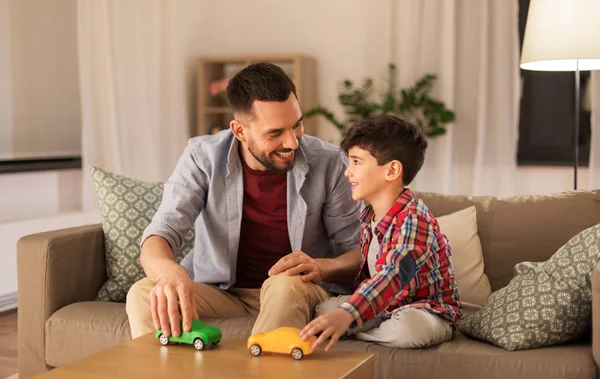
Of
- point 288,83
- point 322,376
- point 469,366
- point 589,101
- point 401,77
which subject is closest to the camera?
point 322,376

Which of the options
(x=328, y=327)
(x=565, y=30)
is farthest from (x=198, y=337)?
(x=565, y=30)

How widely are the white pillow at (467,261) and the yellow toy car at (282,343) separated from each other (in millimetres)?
948

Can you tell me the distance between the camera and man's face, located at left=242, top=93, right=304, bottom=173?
2.29m

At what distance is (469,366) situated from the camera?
2016 mm

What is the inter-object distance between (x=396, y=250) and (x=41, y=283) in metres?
1.17

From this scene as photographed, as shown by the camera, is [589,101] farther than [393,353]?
Yes

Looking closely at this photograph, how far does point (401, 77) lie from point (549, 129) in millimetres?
956

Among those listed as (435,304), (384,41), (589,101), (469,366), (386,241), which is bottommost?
(469,366)

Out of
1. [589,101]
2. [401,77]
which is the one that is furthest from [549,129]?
[401,77]

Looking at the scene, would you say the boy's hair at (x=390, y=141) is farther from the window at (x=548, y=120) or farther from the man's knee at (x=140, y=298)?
the window at (x=548, y=120)

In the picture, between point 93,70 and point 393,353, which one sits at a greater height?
point 93,70

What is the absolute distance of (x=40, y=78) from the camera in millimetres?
4711

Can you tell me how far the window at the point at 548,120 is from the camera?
4.99 meters

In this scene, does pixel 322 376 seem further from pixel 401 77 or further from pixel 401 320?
pixel 401 77
